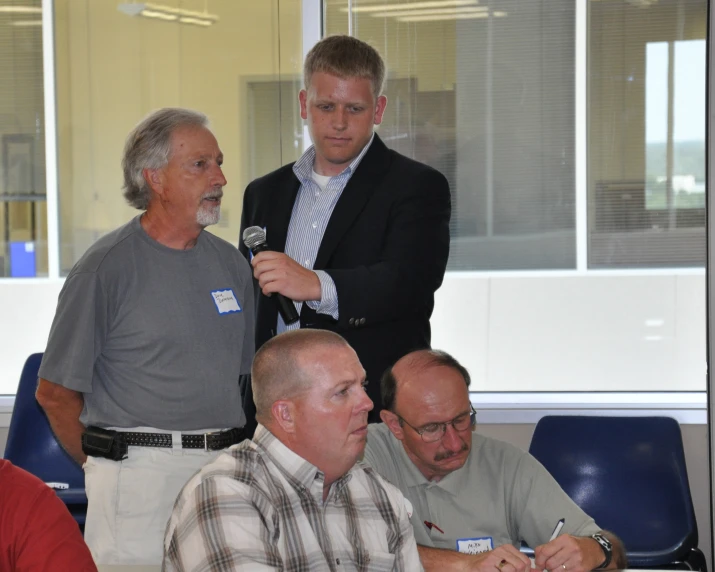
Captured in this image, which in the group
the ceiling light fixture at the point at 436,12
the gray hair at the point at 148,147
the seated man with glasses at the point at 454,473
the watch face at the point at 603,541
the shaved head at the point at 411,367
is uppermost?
the ceiling light fixture at the point at 436,12

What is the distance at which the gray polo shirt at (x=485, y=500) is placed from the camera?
262 centimetres

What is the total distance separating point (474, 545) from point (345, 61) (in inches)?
55.9

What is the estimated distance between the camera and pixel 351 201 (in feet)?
9.47

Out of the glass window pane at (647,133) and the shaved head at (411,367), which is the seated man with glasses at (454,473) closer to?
the shaved head at (411,367)

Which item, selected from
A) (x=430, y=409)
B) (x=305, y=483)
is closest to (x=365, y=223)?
(x=430, y=409)

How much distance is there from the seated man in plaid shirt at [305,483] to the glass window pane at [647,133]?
9.21 ft

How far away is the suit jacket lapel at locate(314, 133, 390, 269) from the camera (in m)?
2.88

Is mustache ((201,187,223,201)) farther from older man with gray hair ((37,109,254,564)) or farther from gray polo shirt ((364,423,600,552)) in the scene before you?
gray polo shirt ((364,423,600,552))

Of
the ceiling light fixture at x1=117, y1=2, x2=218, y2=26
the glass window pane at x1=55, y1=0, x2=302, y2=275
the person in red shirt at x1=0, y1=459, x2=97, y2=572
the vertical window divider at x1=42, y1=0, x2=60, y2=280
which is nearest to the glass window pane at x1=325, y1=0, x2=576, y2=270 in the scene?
the glass window pane at x1=55, y1=0, x2=302, y2=275

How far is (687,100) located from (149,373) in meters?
3.06

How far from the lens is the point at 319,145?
2.91 m

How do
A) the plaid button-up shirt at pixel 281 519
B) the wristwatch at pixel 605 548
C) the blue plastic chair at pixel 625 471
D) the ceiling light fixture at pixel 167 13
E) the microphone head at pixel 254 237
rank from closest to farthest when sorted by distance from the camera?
the plaid button-up shirt at pixel 281 519 → the wristwatch at pixel 605 548 → the microphone head at pixel 254 237 → the blue plastic chair at pixel 625 471 → the ceiling light fixture at pixel 167 13

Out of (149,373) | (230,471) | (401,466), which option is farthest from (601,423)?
(230,471)

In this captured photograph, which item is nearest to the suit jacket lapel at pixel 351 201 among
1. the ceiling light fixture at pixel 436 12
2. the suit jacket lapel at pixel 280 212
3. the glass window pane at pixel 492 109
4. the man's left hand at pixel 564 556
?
the suit jacket lapel at pixel 280 212
